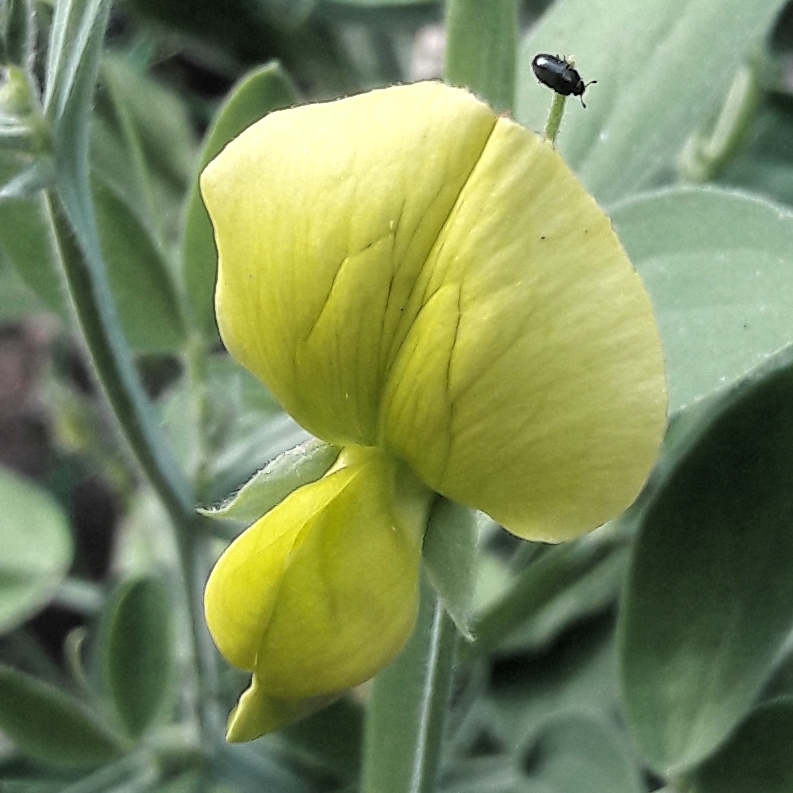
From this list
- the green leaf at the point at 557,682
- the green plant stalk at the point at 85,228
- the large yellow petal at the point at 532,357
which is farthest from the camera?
the green leaf at the point at 557,682

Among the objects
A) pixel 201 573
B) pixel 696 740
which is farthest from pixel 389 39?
pixel 696 740

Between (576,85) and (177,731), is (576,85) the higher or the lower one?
the higher one

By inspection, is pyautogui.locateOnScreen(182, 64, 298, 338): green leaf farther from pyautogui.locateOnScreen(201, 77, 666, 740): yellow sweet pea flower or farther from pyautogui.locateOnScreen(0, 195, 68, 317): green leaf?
pyautogui.locateOnScreen(201, 77, 666, 740): yellow sweet pea flower

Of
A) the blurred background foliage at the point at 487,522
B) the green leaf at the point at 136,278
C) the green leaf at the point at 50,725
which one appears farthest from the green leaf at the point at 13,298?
the green leaf at the point at 50,725

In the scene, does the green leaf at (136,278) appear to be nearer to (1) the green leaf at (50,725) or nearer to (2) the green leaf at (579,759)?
(1) the green leaf at (50,725)

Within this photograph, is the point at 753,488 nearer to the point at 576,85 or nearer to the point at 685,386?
the point at 685,386

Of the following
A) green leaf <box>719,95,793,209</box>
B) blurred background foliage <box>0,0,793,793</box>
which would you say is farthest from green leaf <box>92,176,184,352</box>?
green leaf <box>719,95,793,209</box>

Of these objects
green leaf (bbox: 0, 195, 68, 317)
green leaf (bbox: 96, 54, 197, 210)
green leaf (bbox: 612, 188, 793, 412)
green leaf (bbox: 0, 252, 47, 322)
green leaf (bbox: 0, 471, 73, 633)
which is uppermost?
green leaf (bbox: 612, 188, 793, 412)
